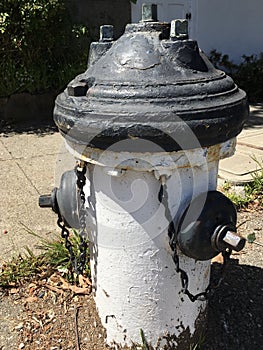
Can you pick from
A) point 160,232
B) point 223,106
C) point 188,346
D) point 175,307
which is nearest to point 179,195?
point 160,232

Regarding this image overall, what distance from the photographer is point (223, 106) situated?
1.76 meters

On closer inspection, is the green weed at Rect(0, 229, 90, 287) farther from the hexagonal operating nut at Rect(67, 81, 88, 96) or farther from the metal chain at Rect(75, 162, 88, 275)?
the hexagonal operating nut at Rect(67, 81, 88, 96)

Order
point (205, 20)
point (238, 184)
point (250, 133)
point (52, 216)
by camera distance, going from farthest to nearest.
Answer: point (205, 20)
point (250, 133)
point (238, 184)
point (52, 216)

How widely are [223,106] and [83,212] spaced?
0.79 m

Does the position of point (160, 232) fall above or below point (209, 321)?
above

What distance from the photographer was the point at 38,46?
251 inches

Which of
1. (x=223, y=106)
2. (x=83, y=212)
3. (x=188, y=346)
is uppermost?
(x=223, y=106)

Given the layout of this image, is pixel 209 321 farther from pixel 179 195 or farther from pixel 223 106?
pixel 223 106

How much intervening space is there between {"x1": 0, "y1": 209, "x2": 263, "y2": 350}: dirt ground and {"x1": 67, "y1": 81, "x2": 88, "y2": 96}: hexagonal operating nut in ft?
3.83

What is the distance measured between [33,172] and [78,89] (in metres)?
3.19

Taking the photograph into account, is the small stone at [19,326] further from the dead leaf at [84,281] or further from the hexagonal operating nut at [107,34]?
the hexagonal operating nut at [107,34]

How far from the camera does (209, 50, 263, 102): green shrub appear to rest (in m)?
7.91

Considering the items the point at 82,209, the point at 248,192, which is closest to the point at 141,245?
the point at 82,209

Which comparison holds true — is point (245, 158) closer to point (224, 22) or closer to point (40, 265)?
point (40, 265)
